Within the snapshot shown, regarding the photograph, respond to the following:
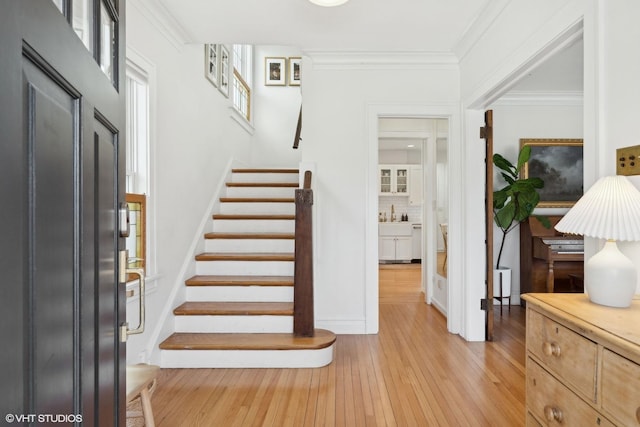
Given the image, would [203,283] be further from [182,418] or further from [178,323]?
[182,418]

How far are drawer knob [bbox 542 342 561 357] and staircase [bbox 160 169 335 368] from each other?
167cm

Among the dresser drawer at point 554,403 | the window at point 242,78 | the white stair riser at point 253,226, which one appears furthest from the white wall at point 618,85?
the window at point 242,78

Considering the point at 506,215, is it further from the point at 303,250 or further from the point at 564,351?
the point at 564,351

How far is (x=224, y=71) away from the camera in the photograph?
14.9 feet

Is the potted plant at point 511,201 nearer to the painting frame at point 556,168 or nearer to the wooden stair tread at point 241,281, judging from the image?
the painting frame at point 556,168

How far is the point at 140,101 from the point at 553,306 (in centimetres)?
277

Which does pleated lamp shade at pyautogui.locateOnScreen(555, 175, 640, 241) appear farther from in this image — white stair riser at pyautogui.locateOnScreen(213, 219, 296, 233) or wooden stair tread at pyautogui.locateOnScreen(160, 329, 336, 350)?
white stair riser at pyautogui.locateOnScreen(213, 219, 296, 233)

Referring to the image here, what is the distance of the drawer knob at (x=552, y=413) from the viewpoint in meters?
1.32

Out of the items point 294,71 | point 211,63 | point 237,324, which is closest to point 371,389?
point 237,324

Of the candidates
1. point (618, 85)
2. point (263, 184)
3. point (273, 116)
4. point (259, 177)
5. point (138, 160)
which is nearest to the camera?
point (618, 85)

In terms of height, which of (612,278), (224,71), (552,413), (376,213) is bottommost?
(552,413)

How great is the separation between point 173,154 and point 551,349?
9.41 ft

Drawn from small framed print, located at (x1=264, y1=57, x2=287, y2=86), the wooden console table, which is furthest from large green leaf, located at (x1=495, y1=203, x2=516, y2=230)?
small framed print, located at (x1=264, y1=57, x2=287, y2=86)

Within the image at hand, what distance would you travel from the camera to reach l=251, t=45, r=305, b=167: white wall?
6.17 meters
